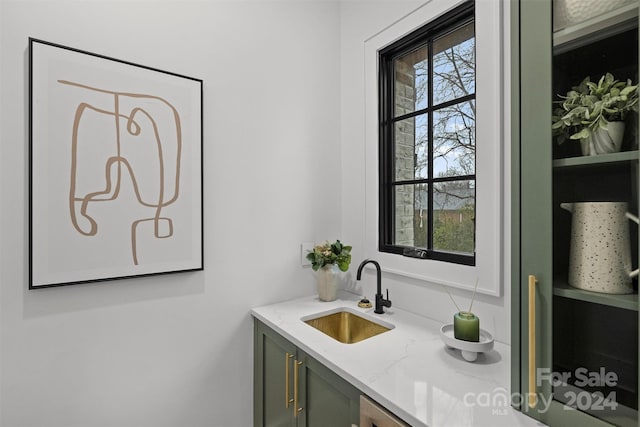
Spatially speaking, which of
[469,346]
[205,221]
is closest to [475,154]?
[469,346]

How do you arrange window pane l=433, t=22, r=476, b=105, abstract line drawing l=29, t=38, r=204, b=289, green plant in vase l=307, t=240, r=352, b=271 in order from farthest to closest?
green plant in vase l=307, t=240, r=352, b=271, window pane l=433, t=22, r=476, b=105, abstract line drawing l=29, t=38, r=204, b=289

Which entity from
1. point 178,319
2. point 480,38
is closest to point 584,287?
point 480,38

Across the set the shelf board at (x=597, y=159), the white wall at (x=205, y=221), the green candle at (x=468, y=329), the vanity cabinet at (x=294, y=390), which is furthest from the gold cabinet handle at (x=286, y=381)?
the shelf board at (x=597, y=159)

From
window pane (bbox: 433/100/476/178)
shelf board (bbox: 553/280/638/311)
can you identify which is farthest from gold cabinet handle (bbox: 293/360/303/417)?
window pane (bbox: 433/100/476/178)

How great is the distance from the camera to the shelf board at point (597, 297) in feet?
2.29

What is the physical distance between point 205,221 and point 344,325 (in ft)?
2.84

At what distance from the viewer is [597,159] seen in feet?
2.45

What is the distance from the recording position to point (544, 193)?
2.63 ft

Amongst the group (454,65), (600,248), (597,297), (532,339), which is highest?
(454,65)

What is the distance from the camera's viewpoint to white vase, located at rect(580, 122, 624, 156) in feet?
2.40

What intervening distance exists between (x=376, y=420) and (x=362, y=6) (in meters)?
1.98

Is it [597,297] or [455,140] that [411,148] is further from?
[597,297]

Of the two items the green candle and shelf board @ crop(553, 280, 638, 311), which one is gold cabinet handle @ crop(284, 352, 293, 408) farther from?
shelf board @ crop(553, 280, 638, 311)

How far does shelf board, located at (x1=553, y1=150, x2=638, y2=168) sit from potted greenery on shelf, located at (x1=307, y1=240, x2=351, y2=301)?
117 cm
